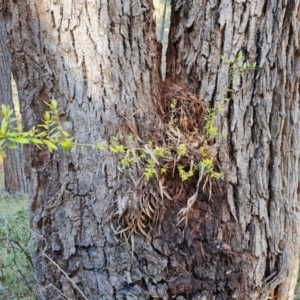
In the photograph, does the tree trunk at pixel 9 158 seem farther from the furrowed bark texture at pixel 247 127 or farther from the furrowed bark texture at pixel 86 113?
the furrowed bark texture at pixel 247 127

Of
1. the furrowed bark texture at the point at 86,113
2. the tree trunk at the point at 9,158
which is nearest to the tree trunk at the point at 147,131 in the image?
the furrowed bark texture at the point at 86,113

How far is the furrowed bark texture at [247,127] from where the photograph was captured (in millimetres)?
1116

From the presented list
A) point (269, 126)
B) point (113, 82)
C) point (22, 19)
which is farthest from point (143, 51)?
point (269, 126)

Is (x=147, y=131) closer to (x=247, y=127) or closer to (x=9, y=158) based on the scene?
(x=247, y=127)

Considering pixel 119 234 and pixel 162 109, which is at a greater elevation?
pixel 162 109

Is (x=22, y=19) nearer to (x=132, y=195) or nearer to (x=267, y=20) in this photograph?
(x=132, y=195)

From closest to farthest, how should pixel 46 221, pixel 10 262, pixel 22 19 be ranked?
pixel 22 19 → pixel 46 221 → pixel 10 262

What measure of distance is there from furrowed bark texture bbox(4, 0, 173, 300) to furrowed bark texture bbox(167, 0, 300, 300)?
143 millimetres

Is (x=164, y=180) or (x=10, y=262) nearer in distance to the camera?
(x=164, y=180)

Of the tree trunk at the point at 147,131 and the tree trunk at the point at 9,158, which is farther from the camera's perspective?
the tree trunk at the point at 9,158

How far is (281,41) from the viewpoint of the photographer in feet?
3.68

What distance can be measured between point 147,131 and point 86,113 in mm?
214

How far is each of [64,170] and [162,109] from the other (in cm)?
40

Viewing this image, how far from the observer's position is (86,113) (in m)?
1.12
